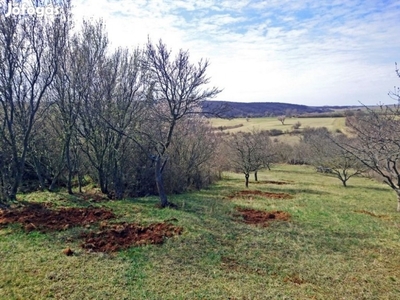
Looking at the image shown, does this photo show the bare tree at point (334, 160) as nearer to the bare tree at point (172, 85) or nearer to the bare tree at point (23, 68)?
the bare tree at point (172, 85)

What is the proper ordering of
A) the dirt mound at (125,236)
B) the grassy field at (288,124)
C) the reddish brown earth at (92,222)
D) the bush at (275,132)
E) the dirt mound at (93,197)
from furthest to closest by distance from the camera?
the bush at (275,132), the grassy field at (288,124), the dirt mound at (93,197), the reddish brown earth at (92,222), the dirt mound at (125,236)

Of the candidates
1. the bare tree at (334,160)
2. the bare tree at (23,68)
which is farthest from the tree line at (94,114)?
the bare tree at (334,160)

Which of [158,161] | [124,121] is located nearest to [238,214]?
[158,161]

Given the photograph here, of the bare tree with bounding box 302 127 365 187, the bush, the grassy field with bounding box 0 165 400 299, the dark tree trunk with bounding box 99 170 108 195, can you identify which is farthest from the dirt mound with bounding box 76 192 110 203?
the bush

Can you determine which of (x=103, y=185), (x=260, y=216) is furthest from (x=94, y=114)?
(x=260, y=216)

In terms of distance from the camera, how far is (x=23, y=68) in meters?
12.1

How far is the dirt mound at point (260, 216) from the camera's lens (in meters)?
10.8

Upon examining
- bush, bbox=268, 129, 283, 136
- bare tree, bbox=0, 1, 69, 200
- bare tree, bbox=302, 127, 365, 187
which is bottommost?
bare tree, bbox=302, 127, 365, 187

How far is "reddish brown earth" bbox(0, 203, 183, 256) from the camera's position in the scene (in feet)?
25.3

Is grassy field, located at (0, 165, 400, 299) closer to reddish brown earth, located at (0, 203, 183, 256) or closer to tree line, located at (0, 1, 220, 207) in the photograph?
reddish brown earth, located at (0, 203, 183, 256)

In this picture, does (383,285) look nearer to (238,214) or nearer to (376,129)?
(238,214)

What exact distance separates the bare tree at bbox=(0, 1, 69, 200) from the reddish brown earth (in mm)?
3090

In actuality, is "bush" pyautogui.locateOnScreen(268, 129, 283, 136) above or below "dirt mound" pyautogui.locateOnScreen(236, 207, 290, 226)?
above

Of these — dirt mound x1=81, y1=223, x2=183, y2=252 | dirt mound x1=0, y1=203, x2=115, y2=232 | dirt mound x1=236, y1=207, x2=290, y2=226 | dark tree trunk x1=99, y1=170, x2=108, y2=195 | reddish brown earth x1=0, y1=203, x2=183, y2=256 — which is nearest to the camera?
dirt mound x1=81, y1=223, x2=183, y2=252
